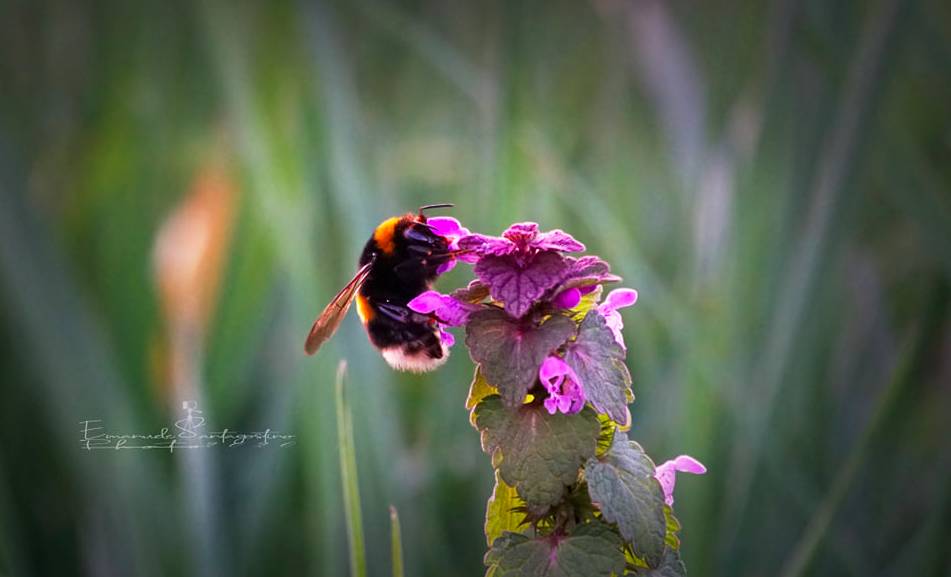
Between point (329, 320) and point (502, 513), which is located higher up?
point (329, 320)

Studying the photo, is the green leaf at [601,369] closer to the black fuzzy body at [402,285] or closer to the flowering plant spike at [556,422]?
the flowering plant spike at [556,422]

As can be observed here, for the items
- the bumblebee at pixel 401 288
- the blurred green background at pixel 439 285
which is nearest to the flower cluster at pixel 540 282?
the bumblebee at pixel 401 288

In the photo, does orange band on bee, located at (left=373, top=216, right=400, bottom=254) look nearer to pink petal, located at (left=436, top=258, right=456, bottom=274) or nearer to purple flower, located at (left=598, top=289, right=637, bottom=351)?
pink petal, located at (left=436, top=258, right=456, bottom=274)

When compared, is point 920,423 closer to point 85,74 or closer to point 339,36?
point 339,36

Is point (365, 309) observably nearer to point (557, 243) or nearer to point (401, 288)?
point (401, 288)

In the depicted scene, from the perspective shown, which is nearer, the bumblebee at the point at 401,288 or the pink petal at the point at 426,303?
the pink petal at the point at 426,303

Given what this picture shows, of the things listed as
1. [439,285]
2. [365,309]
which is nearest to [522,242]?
[365,309]
